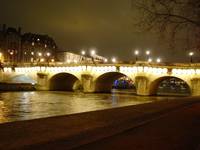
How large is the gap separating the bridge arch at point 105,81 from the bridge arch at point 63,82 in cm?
859

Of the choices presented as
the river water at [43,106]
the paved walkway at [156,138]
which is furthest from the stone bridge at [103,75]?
the paved walkway at [156,138]

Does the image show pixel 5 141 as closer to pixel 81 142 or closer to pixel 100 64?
pixel 81 142

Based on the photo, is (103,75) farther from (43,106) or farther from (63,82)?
(43,106)

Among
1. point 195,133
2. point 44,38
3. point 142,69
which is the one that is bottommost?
point 195,133

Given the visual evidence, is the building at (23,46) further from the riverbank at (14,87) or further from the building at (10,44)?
the riverbank at (14,87)

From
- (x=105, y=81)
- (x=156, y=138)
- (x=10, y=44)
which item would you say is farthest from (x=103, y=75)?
(x=156, y=138)

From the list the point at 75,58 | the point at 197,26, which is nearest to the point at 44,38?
the point at 75,58

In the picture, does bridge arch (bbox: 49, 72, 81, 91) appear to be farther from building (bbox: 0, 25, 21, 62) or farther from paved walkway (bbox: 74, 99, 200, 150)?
paved walkway (bbox: 74, 99, 200, 150)

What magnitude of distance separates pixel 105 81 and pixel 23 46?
46.8 meters

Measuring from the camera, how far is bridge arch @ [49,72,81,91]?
79200mm

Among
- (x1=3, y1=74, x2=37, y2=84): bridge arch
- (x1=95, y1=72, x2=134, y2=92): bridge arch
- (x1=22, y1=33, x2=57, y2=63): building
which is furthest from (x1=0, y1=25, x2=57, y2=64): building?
(x1=95, y1=72, x2=134, y2=92): bridge arch

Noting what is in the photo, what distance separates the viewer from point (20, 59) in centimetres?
11406

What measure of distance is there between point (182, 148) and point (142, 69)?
55824 millimetres

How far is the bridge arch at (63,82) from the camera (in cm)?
7920
